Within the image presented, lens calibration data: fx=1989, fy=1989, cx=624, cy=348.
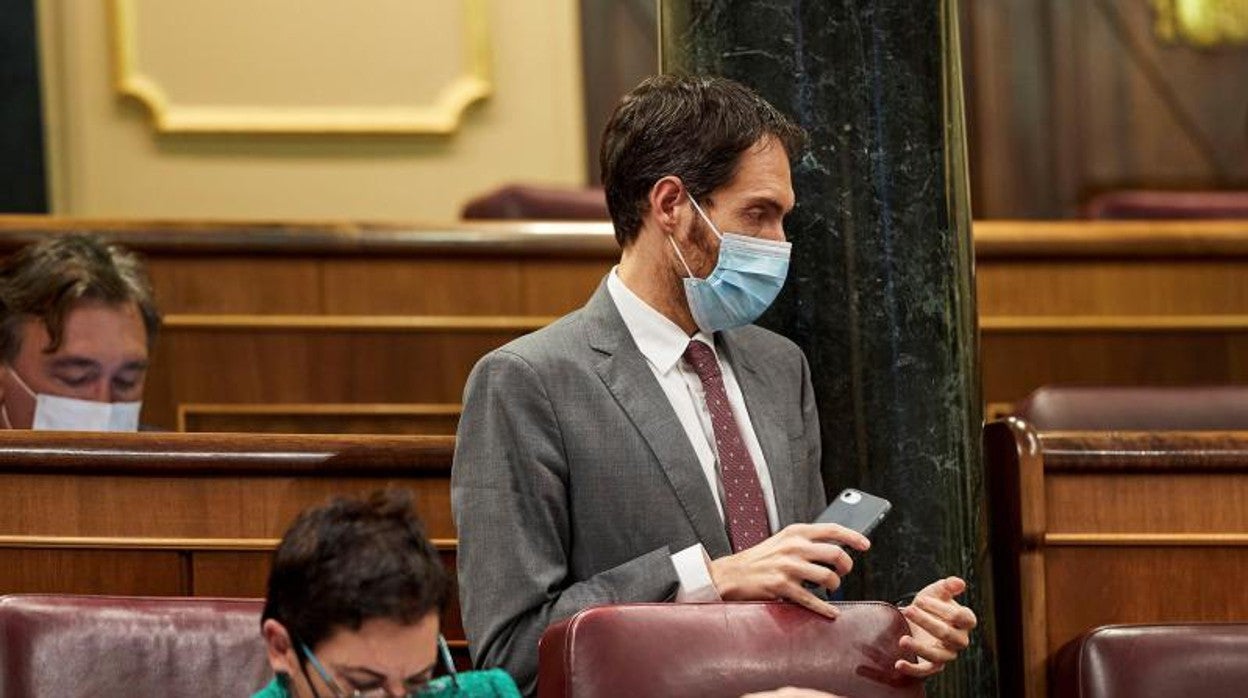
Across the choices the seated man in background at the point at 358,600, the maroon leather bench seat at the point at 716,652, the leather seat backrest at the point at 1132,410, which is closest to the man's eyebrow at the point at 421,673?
A: the seated man in background at the point at 358,600

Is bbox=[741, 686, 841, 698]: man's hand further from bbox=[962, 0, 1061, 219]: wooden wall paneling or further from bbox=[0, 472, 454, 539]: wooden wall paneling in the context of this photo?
bbox=[962, 0, 1061, 219]: wooden wall paneling

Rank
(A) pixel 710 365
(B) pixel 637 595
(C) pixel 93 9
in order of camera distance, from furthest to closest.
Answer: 1. (C) pixel 93 9
2. (A) pixel 710 365
3. (B) pixel 637 595

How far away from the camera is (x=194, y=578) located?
207 centimetres

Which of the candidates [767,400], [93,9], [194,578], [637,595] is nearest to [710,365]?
[767,400]

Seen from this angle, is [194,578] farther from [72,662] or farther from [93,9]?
[93,9]

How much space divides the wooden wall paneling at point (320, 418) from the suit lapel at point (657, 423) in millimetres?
1440

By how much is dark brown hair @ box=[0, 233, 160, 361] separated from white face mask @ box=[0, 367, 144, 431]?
73 mm

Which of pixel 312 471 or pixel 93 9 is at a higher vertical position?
pixel 93 9

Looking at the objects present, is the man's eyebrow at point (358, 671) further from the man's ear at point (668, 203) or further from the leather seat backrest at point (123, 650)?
the man's ear at point (668, 203)

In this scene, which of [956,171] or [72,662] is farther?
[956,171]

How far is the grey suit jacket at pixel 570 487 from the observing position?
1.71 meters

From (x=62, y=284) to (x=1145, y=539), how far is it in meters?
1.41

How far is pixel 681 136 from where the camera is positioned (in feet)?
6.01

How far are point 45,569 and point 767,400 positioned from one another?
773 mm
